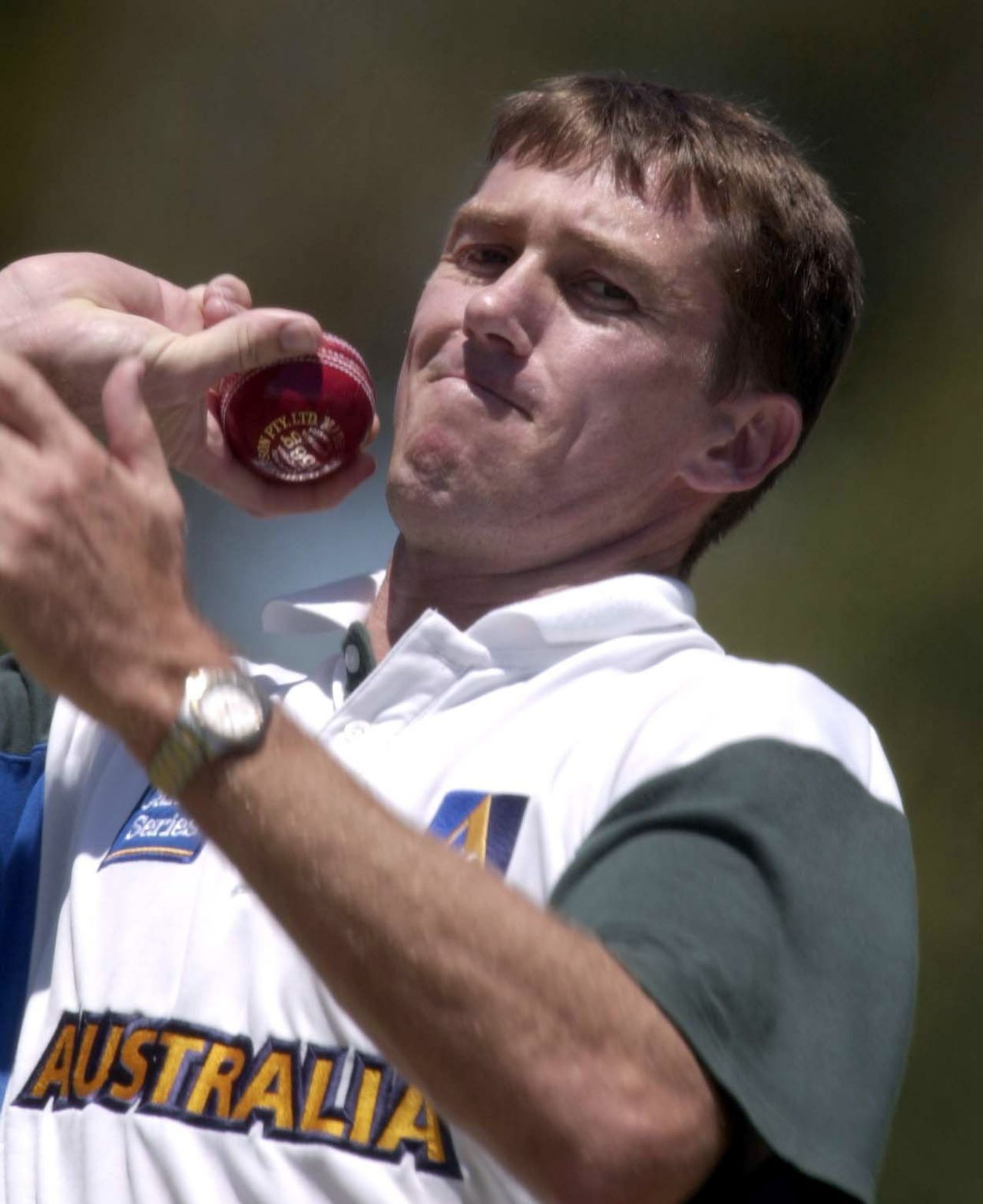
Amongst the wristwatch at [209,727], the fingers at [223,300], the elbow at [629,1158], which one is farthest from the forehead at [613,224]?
the elbow at [629,1158]

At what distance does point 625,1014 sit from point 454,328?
1356 millimetres

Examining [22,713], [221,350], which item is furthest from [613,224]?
[22,713]

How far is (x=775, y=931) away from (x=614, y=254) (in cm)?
124

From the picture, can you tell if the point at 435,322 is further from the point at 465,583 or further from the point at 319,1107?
the point at 319,1107

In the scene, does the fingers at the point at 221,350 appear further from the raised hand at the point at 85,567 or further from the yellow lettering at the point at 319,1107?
the yellow lettering at the point at 319,1107

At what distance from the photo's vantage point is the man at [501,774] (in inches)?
67.8

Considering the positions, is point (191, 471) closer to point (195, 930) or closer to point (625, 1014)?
point (195, 930)

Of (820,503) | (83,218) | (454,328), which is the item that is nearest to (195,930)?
(454,328)

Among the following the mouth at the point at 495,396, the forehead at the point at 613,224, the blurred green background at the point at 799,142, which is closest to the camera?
the mouth at the point at 495,396

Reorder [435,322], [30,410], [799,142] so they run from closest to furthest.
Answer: [30,410] < [435,322] < [799,142]

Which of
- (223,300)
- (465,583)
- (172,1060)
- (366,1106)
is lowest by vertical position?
(172,1060)

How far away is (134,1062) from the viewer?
7.14 ft

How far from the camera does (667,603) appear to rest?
2520mm

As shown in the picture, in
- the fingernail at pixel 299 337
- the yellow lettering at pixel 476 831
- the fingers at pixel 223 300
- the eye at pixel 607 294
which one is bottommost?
the yellow lettering at pixel 476 831
